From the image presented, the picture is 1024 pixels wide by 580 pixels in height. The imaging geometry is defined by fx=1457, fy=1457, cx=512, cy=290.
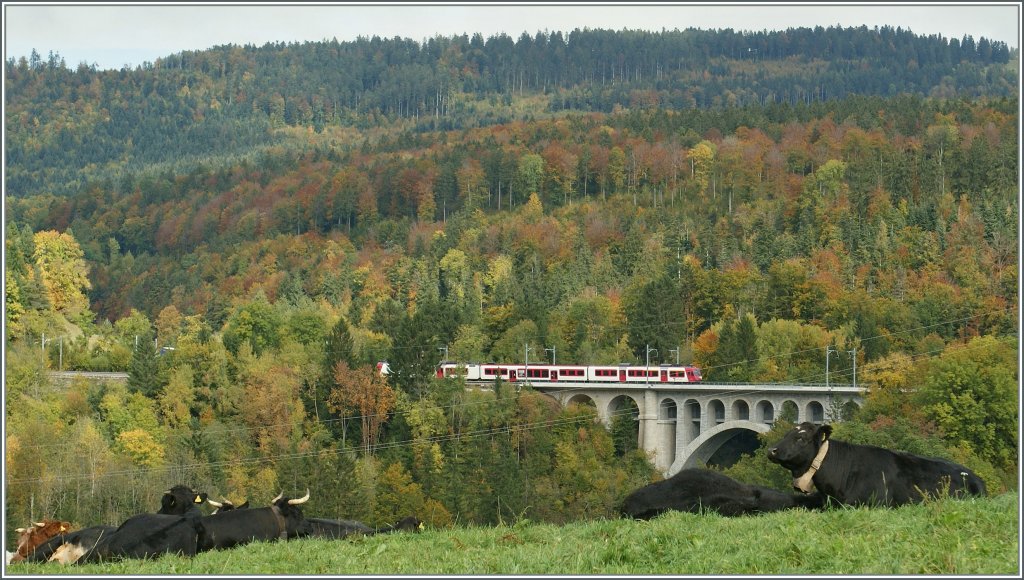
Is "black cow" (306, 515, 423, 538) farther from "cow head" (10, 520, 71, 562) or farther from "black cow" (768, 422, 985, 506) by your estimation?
"black cow" (768, 422, 985, 506)

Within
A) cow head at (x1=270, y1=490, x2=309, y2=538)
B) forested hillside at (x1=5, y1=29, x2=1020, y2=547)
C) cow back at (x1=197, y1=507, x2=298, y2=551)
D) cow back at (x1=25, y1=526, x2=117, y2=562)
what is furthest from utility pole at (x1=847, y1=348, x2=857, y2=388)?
cow back at (x1=25, y1=526, x2=117, y2=562)

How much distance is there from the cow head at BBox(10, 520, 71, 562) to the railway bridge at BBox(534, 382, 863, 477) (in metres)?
67.7

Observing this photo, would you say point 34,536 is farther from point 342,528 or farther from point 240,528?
point 342,528

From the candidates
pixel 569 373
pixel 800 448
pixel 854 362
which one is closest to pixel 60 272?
pixel 569 373

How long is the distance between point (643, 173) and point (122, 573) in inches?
6599

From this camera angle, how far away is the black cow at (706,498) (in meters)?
15.3

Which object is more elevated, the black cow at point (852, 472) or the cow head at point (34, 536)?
the black cow at point (852, 472)

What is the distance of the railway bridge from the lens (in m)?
82.7

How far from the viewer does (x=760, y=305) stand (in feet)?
361

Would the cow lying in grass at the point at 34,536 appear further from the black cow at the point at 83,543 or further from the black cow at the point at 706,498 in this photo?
the black cow at the point at 706,498

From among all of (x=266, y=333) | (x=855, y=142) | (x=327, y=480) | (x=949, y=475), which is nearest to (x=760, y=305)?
(x=266, y=333)

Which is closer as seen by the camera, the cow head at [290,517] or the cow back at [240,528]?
the cow back at [240,528]

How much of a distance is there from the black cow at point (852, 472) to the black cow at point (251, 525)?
5260 millimetres

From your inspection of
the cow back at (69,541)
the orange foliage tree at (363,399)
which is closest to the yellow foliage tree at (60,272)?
the orange foliage tree at (363,399)
